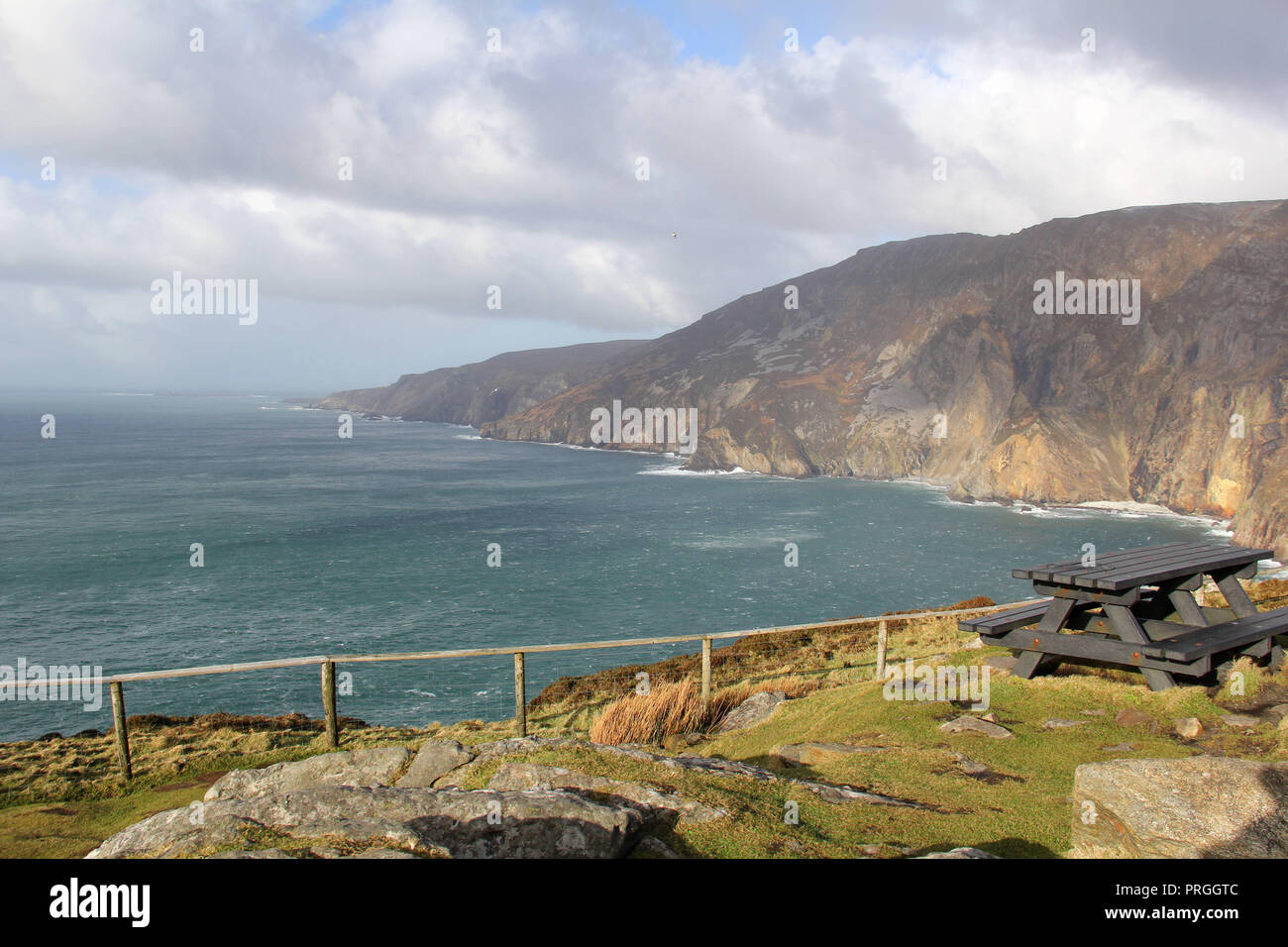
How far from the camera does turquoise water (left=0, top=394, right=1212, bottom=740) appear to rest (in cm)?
3544

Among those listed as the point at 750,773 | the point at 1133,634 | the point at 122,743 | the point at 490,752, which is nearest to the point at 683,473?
the point at 1133,634

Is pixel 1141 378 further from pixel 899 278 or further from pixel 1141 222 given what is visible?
pixel 899 278

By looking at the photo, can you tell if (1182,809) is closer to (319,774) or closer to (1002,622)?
(1002,622)

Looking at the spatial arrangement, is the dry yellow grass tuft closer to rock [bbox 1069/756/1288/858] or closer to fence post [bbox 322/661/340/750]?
fence post [bbox 322/661/340/750]

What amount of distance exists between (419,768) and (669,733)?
11.7 feet

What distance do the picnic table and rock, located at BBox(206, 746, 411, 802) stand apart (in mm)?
7119

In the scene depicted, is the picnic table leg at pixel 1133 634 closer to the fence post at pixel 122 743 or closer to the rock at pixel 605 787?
the rock at pixel 605 787

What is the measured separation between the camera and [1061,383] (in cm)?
13438

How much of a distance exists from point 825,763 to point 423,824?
14.1 feet

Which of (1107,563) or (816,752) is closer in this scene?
(816,752)

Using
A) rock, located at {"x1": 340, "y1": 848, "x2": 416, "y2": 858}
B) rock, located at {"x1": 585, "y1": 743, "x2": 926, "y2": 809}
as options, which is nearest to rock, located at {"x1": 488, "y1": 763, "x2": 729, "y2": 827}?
rock, located at {"x1": 585, "y1": 743, "x2": 926, "y2": 809}

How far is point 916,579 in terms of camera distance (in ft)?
187

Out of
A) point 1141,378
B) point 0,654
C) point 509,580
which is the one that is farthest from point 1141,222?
point 0,654

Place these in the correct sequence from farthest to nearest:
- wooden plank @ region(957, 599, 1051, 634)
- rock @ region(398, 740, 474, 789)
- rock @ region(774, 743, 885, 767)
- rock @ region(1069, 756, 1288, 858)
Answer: wooden plank @ region(957, 599, 1051, 634) < rock @ region(774, 743, 885, 767) < rock @ region(398, 740, 474, 789) < rock @ region(1069, 756, 1288, 858)
